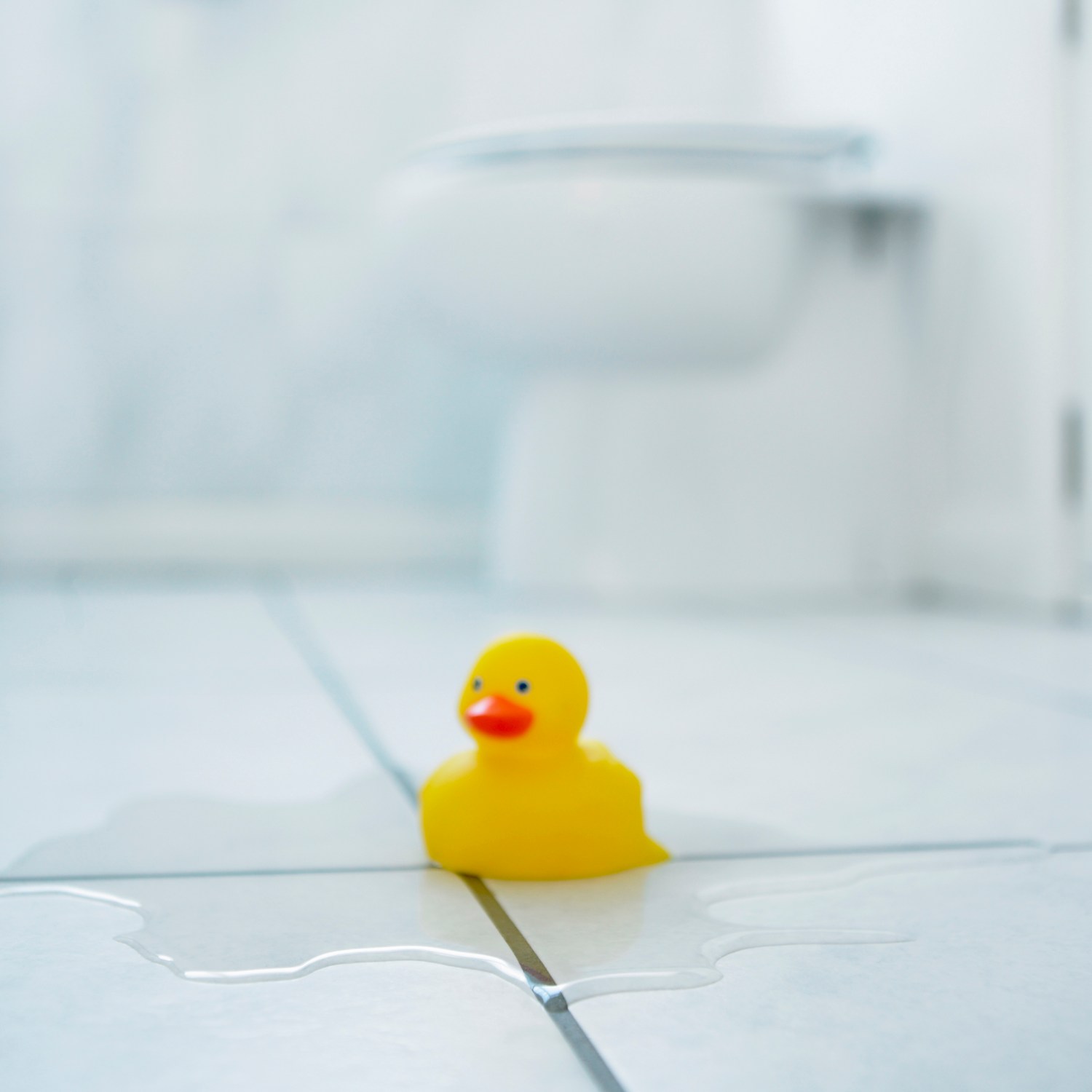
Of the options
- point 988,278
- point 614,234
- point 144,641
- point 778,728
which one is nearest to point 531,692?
point 778,728

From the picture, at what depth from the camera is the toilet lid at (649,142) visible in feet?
5.19

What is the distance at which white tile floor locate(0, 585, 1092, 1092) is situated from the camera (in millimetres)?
397

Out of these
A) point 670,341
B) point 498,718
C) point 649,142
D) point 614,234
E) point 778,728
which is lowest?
point 778,728

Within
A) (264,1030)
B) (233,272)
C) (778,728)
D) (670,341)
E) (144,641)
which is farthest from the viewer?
(233,272)

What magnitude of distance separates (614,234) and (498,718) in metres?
1.16

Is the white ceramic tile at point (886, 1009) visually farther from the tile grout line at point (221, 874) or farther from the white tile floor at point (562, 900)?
the tile grout line at point (221, 874)

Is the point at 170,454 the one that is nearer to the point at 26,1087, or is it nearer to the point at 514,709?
the point at 514,709

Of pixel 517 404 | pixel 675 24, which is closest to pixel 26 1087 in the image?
pixel 517 404

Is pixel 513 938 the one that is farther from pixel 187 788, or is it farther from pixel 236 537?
pixel 236 537

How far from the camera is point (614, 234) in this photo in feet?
5.27

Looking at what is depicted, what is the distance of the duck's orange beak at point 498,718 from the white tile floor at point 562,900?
71mm

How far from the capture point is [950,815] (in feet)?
2.28

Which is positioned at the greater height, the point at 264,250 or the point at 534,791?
the point at 264,250

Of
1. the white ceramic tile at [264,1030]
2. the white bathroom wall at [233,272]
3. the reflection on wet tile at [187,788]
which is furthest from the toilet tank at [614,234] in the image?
the white ceramic tile at [264,1030]
